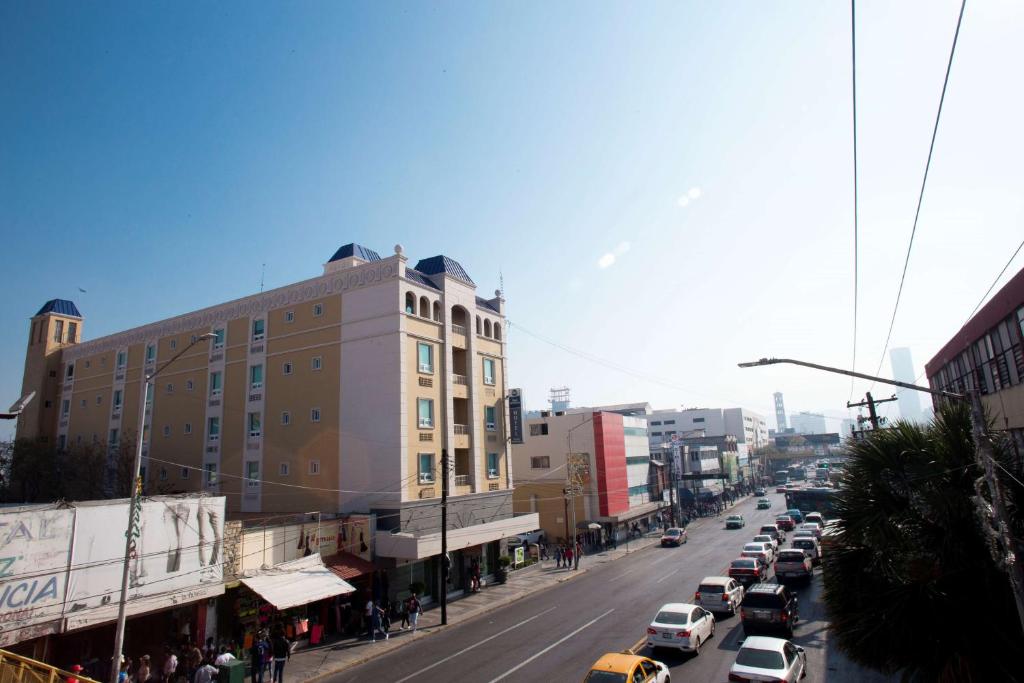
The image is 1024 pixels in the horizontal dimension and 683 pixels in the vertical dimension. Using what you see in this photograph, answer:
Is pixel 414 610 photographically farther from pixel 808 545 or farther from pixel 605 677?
pixel 808 545

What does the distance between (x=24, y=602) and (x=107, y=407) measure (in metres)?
36.6

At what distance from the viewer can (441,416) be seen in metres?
34.5

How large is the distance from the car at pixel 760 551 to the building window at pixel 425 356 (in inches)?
897

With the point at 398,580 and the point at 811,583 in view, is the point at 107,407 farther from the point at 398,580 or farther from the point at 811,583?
the point at 811,583

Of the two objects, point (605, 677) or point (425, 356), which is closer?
point (605, 677)

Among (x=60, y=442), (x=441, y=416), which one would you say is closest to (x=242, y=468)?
(x=441, y=416)

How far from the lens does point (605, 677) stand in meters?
14.2

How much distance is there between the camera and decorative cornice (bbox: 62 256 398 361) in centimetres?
3366

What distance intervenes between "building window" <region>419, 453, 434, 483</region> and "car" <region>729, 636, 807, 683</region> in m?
19.8

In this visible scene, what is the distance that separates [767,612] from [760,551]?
16.7 m

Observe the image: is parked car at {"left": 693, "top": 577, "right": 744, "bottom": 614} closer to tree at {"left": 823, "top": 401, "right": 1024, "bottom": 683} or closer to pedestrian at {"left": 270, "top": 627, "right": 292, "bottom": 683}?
tree at {"left": 823, "top": 401, "right": 1024, "bottom": 683}

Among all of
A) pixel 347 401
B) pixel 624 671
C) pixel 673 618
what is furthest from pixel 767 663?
pixel 347 401

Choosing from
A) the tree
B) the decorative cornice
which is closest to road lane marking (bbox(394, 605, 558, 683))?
the tree

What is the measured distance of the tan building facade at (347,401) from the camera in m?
31.5
